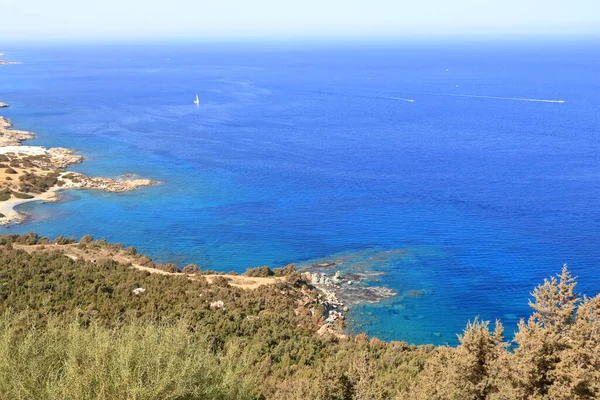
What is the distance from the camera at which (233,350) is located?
17.1 metres

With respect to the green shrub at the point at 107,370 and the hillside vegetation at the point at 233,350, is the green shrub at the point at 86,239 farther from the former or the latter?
the green shrub at the point at 107,370

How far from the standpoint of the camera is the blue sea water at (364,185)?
3588cm

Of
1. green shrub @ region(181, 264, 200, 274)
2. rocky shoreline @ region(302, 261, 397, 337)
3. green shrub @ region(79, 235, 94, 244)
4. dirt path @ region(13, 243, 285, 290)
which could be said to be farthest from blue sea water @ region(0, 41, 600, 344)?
dirt path @ region(13, 243, 285, 290)

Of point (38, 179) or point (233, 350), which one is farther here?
point (38, 179)

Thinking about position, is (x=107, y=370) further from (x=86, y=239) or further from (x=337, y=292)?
(x=86, y=239)

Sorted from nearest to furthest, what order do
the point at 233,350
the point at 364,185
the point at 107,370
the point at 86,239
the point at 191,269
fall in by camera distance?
the point at 107,370 < the point at 233,350 < the point at 191,269 < the point at 86,239 < the point at 364,185

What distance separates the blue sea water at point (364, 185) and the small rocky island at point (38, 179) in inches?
65.2

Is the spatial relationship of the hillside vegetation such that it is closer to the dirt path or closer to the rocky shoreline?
the rocky shoreline

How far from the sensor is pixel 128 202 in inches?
1902

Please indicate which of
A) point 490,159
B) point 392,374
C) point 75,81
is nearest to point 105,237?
point 392,374

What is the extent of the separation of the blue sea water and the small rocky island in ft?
5.43

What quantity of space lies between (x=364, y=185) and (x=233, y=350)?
37.8 meters

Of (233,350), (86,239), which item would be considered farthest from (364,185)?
(233,350)

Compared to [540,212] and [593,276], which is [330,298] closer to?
[593,276]
